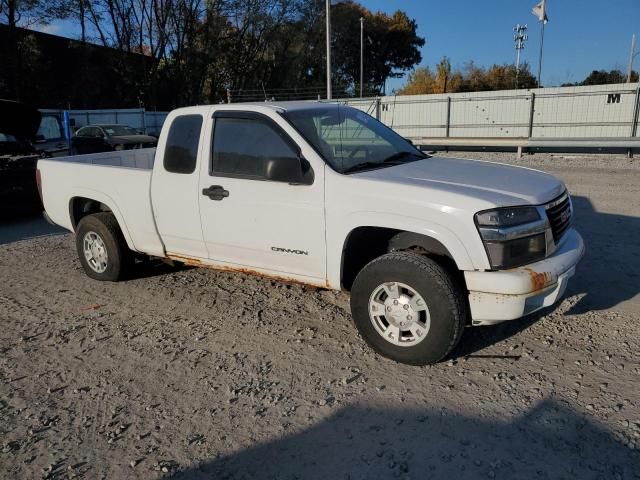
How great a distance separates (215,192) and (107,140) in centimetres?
1644

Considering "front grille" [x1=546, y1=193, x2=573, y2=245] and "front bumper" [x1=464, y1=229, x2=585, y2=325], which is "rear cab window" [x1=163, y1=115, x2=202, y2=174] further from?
"front grille" [x1=546, y1=193, x2=573, y2=245]

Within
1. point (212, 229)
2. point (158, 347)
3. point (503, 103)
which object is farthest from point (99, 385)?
point (503, 103)

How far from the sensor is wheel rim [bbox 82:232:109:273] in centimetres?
558

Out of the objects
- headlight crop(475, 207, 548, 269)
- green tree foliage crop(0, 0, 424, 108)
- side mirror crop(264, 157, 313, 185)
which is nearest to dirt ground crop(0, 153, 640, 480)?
headlight crop(475, 207, 548, 269)

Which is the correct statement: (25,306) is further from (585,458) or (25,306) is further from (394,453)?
(585,458)

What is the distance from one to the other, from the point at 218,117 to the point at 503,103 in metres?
16.5

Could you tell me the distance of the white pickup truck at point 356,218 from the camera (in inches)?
133

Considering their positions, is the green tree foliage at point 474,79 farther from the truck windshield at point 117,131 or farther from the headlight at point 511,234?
the headlight at point 511,234

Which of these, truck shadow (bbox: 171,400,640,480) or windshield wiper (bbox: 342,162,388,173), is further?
windshield wiper (bbox: 342,162,388,173)

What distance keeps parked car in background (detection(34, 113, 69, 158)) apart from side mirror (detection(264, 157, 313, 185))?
294 inches

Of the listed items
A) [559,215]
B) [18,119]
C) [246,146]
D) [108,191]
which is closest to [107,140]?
[18,119]

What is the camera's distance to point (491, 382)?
11.3 ft

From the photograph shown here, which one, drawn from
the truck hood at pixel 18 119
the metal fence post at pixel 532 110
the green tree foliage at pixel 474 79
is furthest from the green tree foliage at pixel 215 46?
the truck hood at pixel 18 119

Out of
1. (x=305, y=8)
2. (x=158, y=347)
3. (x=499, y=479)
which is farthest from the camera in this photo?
(x=305, y=8)
